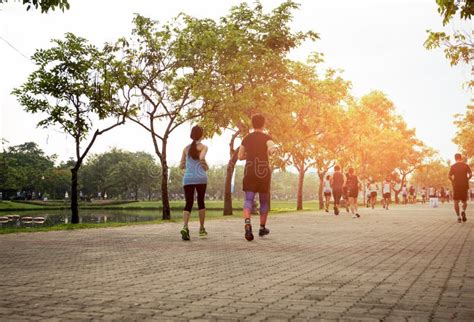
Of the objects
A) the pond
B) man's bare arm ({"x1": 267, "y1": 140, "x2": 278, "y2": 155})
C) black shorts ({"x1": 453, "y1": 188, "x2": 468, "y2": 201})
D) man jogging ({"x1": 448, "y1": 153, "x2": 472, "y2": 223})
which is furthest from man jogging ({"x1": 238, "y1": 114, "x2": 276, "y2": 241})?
the pond

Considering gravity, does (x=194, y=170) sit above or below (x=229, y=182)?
below

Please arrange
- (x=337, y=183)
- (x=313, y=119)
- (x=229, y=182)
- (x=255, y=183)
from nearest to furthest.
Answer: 1. (x=255, y=183)
2. (x=337, y=183)
3. (x=229, y=182)
4. (x=313, y=119)

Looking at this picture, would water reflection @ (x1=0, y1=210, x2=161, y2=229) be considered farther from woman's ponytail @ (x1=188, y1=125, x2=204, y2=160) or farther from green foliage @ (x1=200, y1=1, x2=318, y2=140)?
woman's ponytail @ (x1=188, y1=125, x2=204, y2=160)

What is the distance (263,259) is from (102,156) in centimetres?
9541

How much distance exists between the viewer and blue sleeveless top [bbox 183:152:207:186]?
977cm

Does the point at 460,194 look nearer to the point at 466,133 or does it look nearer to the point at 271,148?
the point at 271,148

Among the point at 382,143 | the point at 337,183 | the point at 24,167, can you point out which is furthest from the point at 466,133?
the point at 24,167

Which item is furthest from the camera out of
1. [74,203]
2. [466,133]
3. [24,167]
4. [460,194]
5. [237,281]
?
[24,167]

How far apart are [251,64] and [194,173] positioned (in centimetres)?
1305

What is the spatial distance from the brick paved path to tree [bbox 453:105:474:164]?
35.8 meters

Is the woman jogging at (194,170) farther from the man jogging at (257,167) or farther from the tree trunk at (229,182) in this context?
the tree trunk at (229,182)

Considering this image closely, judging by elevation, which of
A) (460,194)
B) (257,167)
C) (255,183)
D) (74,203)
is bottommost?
(74,203)

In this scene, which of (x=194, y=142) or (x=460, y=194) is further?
(x=460, y=194)

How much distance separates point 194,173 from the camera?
9.80 metres
